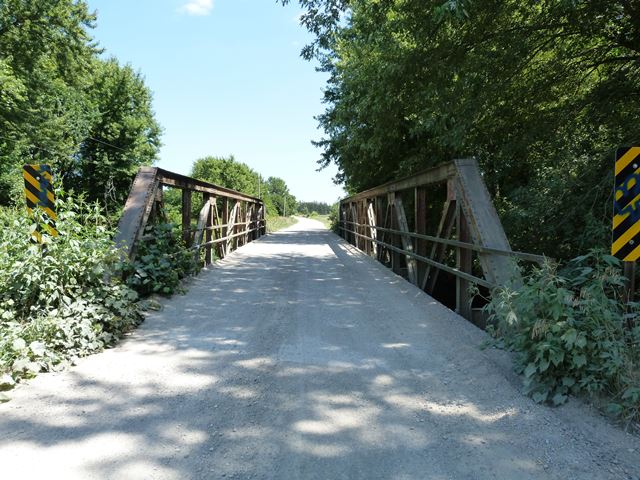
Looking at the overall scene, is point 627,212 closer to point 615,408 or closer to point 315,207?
point 615,408

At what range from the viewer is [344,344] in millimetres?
4270

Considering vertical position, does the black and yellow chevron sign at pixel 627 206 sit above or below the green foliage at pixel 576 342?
above

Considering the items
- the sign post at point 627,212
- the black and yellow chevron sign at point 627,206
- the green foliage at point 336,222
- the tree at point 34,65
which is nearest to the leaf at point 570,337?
the sign post at point 627,212

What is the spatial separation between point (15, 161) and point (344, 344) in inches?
1139

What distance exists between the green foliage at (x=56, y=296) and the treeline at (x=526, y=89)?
16.3ft

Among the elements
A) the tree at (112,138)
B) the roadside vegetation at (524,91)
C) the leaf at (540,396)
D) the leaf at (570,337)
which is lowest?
the leaf at (540,396)

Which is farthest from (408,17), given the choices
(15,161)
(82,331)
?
(15,161)

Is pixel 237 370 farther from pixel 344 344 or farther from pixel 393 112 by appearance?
pixel 393 112

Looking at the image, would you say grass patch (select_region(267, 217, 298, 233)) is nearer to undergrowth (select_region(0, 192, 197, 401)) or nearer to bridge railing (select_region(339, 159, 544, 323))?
bridge railing (select_region(339, 159, 544, 323))

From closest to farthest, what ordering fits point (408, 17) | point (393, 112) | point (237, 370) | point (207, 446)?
point (207, 446) → point (237, 370) → point (408, 17) → point (393, 112)

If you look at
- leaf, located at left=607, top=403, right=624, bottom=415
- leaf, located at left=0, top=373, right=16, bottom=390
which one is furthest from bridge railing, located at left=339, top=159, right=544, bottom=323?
leaf, located at left=0, top=373, right=16, bottom=390

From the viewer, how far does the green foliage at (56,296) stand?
11.5 feet

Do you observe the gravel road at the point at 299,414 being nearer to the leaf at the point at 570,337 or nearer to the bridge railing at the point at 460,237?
the leaf at the point at 570,337

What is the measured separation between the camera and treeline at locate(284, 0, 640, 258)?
6.18 m
